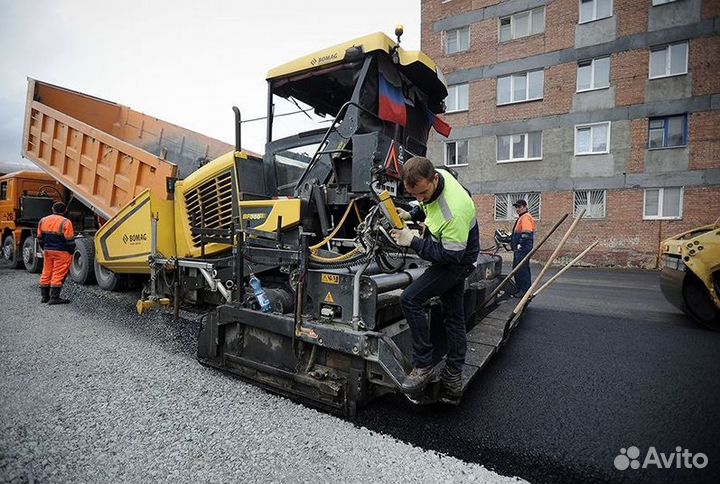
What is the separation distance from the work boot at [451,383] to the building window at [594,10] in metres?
15.4

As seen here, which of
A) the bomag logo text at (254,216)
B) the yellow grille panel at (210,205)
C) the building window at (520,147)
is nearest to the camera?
the bomag logo text at (254,216)

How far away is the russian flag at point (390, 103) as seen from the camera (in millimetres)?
3232

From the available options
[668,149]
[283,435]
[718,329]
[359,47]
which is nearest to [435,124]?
[359,47]

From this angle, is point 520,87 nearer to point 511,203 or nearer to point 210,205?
point 511,203

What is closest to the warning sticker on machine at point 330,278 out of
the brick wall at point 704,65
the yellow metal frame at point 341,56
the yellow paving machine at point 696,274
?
the yellow metal frame at point 341,56

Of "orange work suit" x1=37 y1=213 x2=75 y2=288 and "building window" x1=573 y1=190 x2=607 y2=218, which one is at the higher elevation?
"building window" x1=573 y1=190 x2=607 y2=218

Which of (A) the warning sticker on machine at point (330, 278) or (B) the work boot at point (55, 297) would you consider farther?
(B) the work boot at point (55, 297)

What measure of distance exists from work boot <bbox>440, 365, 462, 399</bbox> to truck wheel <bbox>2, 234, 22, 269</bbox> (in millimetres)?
10084

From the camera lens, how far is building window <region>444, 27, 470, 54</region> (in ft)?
50.9

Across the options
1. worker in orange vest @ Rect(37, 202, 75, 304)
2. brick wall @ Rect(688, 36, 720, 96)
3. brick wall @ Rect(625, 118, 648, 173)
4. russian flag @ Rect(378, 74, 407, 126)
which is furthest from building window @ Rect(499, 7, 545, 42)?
worker in orange vest @ Rect(37, 202, 75, 304)

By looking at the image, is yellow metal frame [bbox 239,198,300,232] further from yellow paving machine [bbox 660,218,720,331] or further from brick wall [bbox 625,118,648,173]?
brick wall [bbox 625,118,648,173]

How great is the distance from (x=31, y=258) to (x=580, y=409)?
10.3 m

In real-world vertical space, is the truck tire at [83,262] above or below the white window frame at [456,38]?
below

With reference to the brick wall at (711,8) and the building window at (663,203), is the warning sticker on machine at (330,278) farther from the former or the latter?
the brick wall at (711,8)
